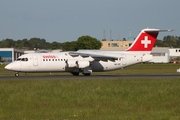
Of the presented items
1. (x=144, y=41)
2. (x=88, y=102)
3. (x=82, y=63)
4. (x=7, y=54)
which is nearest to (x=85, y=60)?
(x=82, y=63)

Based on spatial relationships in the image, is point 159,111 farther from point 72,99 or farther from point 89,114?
point 72,99

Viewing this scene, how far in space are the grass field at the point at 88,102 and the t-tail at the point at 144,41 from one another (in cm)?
2162

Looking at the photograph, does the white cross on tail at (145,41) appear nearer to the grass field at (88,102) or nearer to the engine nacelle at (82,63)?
the engine nacelle at (82,63)

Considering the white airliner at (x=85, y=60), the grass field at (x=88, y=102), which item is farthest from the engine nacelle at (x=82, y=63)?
the grass field at (x=88, y=102)

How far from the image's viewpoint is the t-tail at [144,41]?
51406 millimetres

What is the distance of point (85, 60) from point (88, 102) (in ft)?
83.2

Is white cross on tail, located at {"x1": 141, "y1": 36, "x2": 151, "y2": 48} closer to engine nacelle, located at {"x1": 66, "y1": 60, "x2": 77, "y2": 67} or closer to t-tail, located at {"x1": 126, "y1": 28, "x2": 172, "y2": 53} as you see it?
t-tail, located at {"x1": 126, "y1": 28, "x2": 172, "y2": 53}

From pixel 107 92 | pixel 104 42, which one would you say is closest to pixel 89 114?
pixel 107 92

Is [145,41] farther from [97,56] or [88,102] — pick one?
[88,102]

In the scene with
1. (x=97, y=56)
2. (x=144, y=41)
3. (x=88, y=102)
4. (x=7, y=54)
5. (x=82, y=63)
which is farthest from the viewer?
(x=7, y=54)

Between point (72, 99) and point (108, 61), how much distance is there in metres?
26.2

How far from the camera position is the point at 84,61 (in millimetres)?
47875

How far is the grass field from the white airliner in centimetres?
1741

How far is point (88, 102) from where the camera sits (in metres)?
23.3
